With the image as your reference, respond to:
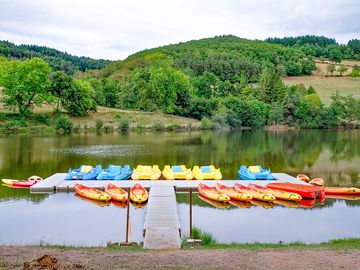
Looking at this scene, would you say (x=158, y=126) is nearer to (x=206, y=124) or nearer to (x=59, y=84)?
(x=206, y=124)

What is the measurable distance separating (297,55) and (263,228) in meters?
170

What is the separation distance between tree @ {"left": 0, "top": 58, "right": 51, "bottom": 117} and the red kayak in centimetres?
6778

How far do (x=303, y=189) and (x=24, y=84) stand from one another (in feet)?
233

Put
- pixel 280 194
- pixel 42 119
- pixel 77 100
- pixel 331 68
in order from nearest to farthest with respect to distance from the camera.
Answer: pixel 280 194 < pixel 42 119 < pixel 77 100 < pixel 331 68

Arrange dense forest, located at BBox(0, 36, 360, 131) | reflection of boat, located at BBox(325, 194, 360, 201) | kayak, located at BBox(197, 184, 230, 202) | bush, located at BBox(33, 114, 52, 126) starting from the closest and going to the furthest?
1. kayak, located at BBox(197, 184, 230, 202)
2. reflection of boat, located at BBox(325, 194, 360, 201)
3. bush, located at BBox(33, 114, 52, 126)
4. dense forest, located at BBox(0, 36, 360, 131)

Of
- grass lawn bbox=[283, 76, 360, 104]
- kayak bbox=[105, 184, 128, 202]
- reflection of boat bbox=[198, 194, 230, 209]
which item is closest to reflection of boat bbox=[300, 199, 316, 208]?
reflection of boat bbox=[198, 194, 230, 209]

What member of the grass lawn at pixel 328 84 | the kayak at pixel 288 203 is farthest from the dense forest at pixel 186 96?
the kayak at pixel 288 203

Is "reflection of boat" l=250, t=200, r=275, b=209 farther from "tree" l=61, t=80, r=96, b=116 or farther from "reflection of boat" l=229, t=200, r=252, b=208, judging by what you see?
"tree" l=61, t=80, r=96, b=116

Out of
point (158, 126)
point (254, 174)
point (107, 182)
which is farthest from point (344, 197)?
point (158, 126)

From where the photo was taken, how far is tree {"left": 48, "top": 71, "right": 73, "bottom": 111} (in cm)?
9069

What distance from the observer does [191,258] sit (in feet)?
44.7

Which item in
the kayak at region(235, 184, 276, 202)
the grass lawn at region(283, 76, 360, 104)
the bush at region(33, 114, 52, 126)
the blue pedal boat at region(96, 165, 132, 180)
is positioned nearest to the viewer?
the kayak at region(235, 184, 276, 202)

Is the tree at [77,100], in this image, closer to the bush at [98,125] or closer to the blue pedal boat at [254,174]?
the bush at [98,125]

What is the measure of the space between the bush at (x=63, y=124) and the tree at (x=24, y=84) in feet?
20.1
